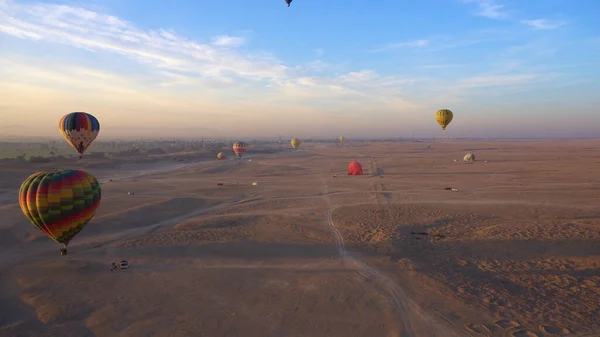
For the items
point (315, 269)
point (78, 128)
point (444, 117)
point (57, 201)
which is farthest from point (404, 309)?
point (444, 117)

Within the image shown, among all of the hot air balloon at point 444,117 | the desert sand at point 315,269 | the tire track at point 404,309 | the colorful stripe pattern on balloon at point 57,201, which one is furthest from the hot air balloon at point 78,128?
the hot air balloon at point 444,117

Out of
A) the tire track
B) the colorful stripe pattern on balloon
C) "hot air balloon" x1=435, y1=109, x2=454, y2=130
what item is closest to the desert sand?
the tire track

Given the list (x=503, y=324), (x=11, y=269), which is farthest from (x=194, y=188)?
(x=503, y=324)

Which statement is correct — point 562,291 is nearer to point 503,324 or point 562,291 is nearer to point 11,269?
point 503,324

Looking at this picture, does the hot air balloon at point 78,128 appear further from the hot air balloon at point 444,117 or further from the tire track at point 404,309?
the hot air balloon at point 444,117

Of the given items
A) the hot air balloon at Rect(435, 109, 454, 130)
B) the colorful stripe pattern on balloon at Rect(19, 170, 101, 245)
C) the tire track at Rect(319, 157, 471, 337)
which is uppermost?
the hot air balloon at Rect(435, 109, 454, 130)

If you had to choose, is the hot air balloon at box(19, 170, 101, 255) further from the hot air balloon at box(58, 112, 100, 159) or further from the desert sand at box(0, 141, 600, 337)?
the hot air balloon at box(58, 112, 100, 159)
